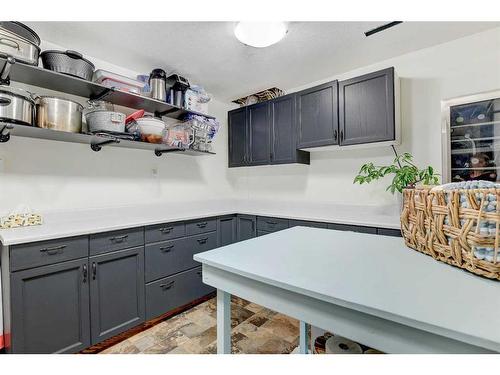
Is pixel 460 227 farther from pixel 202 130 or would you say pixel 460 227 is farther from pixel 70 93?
pixel 70 93

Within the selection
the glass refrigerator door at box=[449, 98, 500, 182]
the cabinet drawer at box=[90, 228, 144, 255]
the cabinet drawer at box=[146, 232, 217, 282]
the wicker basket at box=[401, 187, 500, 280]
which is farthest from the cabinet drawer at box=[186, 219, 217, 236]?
the glass refrigerator door at box=[449, 98, 500, 182]

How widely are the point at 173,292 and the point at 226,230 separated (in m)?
0.88

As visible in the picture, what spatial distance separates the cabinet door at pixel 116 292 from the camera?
1.75 meters

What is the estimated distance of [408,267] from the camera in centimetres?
82

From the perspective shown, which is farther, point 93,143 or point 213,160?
→ point 213,160

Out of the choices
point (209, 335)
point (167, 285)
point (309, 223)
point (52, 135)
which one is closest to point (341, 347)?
point (209, 335)

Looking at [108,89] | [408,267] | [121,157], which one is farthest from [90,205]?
[408,267]

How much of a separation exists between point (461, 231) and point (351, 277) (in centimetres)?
34

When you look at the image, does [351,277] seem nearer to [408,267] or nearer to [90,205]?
[408,267]

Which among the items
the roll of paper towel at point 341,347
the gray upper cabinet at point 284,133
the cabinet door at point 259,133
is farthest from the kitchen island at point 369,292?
the cabinet door at point 259,133

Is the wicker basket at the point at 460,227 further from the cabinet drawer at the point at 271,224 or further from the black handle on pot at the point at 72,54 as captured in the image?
the black handle on pot at the point at 72,54

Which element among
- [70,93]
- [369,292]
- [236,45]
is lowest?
[369,292]

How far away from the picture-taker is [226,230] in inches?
112

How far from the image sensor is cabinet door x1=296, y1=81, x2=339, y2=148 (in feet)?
7.98
